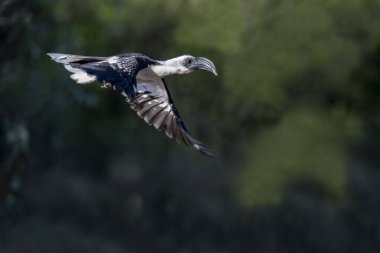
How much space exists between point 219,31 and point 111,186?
231cm

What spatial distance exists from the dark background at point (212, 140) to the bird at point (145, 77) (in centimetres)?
699

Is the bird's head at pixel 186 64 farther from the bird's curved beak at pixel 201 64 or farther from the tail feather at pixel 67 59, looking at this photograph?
the tail feather at pixel 67 59

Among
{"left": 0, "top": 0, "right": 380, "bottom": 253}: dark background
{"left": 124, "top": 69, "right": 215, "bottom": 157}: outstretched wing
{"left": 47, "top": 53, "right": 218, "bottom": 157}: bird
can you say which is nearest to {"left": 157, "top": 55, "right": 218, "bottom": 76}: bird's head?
{"left": 47, "top": 53, "right": 218, "bottom": 157}: bird

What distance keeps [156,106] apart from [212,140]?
27.9 ft

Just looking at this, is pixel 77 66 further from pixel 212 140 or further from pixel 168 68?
pixel 212 140

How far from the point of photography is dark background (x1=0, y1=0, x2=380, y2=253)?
61.2 feet

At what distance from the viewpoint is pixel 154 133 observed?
20.3 meters

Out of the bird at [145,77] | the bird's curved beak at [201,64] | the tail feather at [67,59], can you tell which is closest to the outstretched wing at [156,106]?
the bird at [145,77]

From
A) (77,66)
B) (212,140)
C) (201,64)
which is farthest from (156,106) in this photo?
(212,140)

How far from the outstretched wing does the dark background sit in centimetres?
694

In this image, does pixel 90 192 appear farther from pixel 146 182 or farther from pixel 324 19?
pixel 324 19

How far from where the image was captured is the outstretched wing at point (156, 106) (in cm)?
1103

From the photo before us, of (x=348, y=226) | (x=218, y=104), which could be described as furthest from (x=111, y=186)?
(x=348, y=226)

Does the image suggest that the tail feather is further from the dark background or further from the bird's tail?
the dark background
